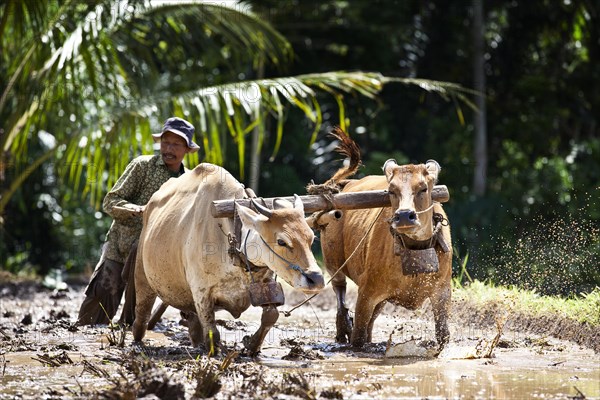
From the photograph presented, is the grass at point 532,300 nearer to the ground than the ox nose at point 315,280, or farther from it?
nearer to the ground

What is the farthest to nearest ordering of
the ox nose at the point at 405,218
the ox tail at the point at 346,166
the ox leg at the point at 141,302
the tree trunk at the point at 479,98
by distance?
the tree trunk at the point at 479,98
the ox leg at the point at 141,302
the ox tail at the point at 346,166
the ox nose at the point at 405,218

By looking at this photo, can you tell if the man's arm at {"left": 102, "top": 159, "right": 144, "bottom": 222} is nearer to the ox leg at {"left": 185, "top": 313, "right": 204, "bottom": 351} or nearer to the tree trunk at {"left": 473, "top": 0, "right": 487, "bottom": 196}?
the ox leg at {"left": 185, "top": 313, "right": 204, "bottom": 351}

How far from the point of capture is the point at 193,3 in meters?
12.1

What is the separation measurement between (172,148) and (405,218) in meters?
2.59

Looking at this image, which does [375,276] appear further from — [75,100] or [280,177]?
[280,177]

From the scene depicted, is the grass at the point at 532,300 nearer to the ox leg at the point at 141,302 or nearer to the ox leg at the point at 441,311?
the ox leg at the point at 441,311

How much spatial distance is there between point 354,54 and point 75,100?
24.3ft

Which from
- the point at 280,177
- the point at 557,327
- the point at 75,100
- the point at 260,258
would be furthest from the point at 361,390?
the point at 280,177

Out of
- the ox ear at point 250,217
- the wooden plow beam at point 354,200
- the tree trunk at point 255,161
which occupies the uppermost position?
the tree trunk at point 255,161

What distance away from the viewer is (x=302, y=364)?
22.7ft

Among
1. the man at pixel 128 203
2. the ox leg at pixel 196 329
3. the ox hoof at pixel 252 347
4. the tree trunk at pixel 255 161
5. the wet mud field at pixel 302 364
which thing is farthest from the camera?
the tree trunk at pixel 255 161

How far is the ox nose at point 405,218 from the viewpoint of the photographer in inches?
270

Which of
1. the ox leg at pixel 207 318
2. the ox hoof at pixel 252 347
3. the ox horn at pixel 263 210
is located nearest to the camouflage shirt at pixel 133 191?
the ox leg at pixel 207 318

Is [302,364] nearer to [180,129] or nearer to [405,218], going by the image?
[405,218]
